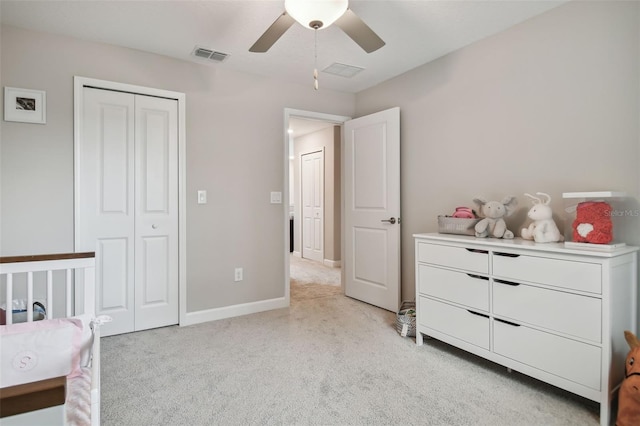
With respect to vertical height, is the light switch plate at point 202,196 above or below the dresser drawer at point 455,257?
above

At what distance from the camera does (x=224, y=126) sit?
10.5ft

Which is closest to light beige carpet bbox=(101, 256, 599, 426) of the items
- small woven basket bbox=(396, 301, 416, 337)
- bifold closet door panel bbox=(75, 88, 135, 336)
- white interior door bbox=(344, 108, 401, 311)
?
small woven basket bbox=(396, 301, 416, 337)

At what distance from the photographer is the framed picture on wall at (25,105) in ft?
7.74

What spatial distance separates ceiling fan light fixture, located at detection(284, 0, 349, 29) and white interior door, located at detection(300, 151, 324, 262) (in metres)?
4.23

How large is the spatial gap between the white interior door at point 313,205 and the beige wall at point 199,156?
2.31 metres

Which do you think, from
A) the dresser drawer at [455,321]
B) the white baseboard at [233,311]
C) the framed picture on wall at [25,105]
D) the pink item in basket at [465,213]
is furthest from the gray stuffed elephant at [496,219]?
the framed picture on wall at [25,105]

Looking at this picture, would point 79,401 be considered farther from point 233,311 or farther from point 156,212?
point 233,311

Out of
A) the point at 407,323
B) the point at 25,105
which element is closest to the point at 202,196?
the point at 25,105

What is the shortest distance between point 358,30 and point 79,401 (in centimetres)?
204

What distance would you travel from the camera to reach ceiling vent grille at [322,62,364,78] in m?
3.13

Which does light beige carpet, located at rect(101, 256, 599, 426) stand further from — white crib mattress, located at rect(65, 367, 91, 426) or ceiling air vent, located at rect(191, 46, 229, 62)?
ceiling air vent, located at rect(191, 46, 229, 62)

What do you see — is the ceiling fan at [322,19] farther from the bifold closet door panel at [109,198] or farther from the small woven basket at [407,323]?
the small woven basket at [407,323]

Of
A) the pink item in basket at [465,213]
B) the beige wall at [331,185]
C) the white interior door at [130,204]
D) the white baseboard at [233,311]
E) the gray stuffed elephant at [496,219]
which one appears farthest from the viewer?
the beige wall at [331,185]

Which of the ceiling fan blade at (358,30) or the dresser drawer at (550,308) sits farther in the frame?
the ceiling fan blade at (358,30)
